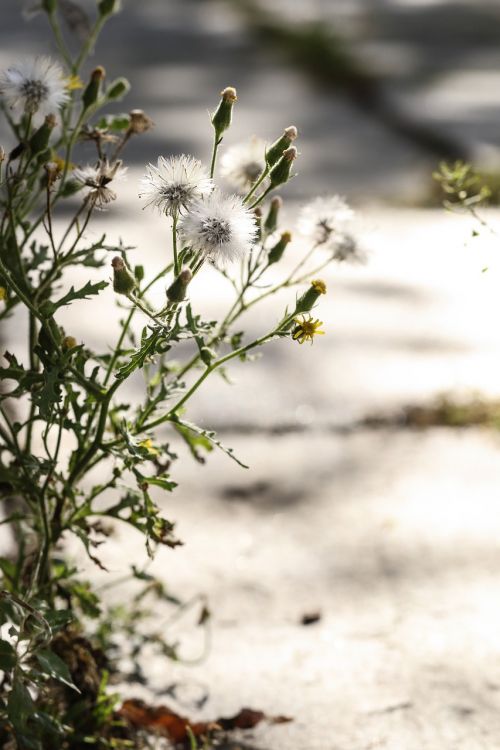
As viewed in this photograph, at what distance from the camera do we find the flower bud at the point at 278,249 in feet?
4.81

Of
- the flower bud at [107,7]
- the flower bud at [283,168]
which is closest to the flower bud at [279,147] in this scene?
the flower bud at [283,168]

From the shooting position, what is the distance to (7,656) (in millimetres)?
1328

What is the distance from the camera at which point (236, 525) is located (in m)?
2.25

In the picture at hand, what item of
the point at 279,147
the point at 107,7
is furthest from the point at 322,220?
the point at 107,7

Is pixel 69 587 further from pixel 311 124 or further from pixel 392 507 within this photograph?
pixel 311 124

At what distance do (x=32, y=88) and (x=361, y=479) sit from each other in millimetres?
1289

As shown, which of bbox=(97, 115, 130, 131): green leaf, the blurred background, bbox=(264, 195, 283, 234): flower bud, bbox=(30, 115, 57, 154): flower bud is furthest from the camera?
the blurred background

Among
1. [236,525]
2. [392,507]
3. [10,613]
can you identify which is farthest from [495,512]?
[10,613]

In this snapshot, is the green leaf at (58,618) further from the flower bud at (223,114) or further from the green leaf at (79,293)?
the flower bud at (223,114)

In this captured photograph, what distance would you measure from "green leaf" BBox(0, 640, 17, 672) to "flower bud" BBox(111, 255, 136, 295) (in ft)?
1.47

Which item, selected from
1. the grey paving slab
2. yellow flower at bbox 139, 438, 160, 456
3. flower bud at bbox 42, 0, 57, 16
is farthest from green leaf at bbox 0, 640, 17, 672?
the grey paving slab

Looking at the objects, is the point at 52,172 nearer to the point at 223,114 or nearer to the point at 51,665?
the point at 223,114

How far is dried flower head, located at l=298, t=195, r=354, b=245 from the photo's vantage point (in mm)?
1536

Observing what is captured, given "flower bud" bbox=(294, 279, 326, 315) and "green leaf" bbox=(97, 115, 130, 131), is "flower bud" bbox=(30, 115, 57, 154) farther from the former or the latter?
"flower bud" bbox=(294, 279, 326, 315)
